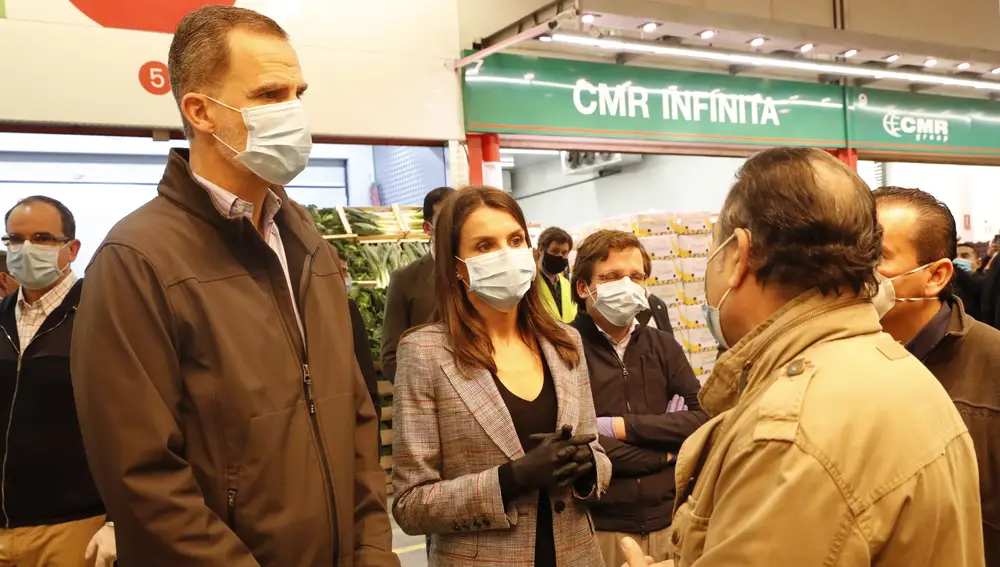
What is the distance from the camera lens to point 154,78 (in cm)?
545

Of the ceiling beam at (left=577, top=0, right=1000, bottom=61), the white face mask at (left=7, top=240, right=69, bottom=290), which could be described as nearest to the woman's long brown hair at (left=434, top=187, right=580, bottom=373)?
the white face mask at (left=7, top=240, right=69, bottom=290)

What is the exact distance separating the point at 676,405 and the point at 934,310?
101cm

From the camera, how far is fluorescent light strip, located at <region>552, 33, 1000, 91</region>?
6312 millimetres

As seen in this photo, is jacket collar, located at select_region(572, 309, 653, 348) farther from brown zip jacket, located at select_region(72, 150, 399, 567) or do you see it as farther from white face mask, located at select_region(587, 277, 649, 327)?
brown zip jacket, located at select_region(72, 150, 399, 567)

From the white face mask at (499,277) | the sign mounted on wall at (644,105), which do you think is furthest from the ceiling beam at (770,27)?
the white face mask at (499,277)

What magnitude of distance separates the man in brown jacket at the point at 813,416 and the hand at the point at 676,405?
1475 millimetres

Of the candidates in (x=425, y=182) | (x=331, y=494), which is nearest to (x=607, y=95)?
(x=425, y=182)

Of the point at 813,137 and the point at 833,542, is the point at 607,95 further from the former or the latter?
the point at 833,542

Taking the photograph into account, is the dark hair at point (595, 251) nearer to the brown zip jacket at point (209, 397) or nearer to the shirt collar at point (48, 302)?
the brown zip jacket at point (209, 397)

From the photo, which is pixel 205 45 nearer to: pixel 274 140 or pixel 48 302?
pixel 274 140

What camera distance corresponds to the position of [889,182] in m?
11.1

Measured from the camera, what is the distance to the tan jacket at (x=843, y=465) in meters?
1.21

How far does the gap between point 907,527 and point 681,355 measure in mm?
1907

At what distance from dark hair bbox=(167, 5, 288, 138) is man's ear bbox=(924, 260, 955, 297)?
6.25 ft
